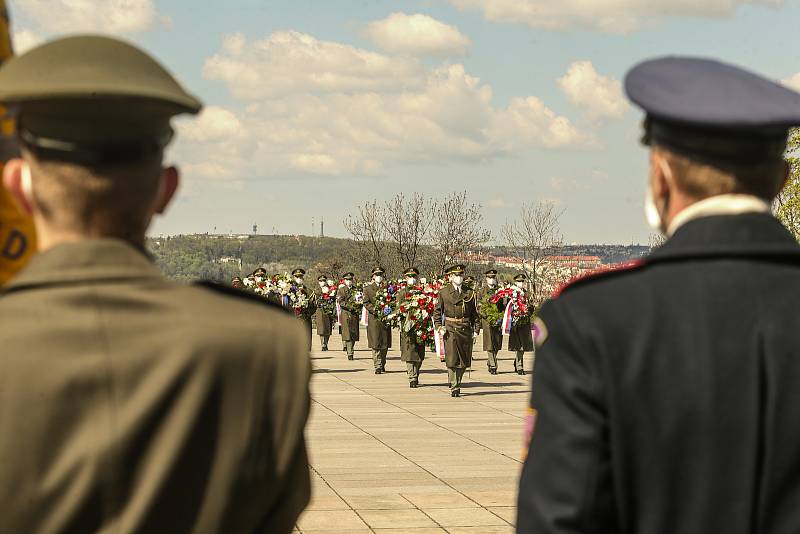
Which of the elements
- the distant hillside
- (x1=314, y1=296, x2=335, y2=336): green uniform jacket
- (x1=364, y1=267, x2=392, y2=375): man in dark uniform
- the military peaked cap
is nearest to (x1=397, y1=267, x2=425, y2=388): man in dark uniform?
(x1=364, y1=267, x2=392, y2=375): man in dark uniform

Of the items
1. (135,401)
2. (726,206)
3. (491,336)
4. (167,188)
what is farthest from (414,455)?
(491,336)

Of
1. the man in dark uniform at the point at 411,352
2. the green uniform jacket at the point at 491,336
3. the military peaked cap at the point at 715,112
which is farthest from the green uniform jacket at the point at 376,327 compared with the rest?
the military peaked cap at the point at 715,112

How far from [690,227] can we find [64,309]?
1179 millimetres

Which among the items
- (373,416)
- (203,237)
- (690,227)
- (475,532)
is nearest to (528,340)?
(373,416)

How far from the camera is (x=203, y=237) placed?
155750 mm

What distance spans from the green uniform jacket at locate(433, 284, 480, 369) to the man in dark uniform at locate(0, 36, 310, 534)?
1879 cm

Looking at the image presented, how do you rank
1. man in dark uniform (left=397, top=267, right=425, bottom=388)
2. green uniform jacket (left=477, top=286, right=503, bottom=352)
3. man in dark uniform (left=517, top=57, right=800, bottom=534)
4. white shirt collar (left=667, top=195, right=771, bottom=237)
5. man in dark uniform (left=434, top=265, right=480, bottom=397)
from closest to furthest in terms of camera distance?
man in dark uniform (left=517, top=57, right=800, bottom=534), white shirt collar (left=667, top=195, right=771, bottom=237), man in dark uniform (left=434, top=265, right=480, bottom=397), man in dark uniform (left=397, top=267, right=425, bottom=388), green uniform jacket (left=477, top=286, right=503, bottom=352)

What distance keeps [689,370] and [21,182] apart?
125 cm

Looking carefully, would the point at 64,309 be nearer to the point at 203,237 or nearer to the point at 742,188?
the point at 742,188

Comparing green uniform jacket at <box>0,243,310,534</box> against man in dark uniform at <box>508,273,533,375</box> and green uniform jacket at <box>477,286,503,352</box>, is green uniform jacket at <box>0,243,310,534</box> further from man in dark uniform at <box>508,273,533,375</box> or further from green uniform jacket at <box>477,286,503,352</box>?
green uniform jacket at <box>477,286,503,352</box>

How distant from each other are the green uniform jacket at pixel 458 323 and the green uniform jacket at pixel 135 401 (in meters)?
18.8

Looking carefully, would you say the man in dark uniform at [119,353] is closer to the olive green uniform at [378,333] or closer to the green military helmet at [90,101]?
the green military helmet at [90,101]

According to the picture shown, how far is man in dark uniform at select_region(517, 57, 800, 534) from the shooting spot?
242 centimetres

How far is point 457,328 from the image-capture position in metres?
21.3
